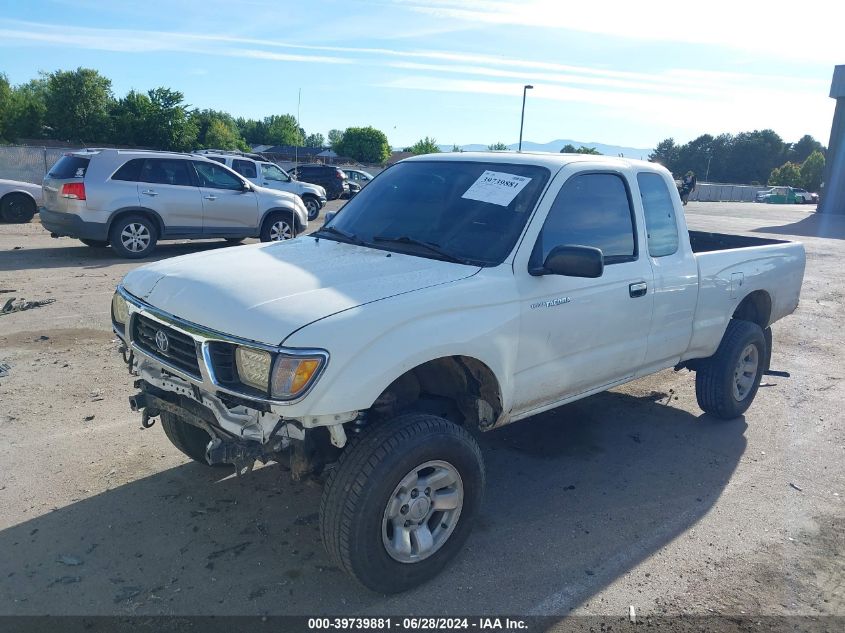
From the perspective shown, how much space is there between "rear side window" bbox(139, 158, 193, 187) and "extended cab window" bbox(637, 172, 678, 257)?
9.65m

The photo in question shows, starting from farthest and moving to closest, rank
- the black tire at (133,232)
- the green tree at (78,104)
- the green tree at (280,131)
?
the green tree at (280,131) → the green tree at (78,104) → the black tire at (133,232)

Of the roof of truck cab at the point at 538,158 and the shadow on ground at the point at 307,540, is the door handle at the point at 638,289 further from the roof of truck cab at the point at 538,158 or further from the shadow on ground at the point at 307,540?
the shadow on ground at the point at 307,540

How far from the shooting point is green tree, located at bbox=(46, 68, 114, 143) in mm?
49469

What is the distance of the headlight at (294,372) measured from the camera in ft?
9.09

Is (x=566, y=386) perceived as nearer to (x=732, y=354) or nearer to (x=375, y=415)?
(x=375, y=415)

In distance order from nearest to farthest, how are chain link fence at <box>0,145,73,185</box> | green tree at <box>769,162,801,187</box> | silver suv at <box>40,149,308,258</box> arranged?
silver suv at <box>40,149,308,258</box>
chain link fence at <box>0,145,73,185</box>
green tree at <box>769,162,801,187</box>

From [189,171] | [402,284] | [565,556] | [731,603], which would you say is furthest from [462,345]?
[189,171]

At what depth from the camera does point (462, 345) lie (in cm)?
324

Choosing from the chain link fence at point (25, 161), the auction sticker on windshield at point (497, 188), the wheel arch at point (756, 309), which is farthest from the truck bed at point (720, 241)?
the chain link fence at point (25, 161)

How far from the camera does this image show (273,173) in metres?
19.5

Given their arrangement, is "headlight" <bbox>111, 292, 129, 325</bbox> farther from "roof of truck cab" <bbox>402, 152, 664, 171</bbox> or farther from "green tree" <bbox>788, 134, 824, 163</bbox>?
"green tree" <bbox>788, 134, 824, 163</bbox>

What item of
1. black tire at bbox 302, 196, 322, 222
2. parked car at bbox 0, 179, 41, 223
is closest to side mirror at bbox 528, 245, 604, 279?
parked car at bbox 0, 179, 41, 223

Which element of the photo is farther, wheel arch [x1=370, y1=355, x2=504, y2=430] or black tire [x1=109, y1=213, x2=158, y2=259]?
black tire [x1=109, y1=213, x2=158, y2=259]

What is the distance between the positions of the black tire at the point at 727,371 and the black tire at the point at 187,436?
12.8ft
